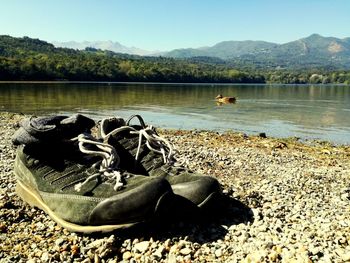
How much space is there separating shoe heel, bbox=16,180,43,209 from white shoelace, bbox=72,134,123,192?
2.70ft

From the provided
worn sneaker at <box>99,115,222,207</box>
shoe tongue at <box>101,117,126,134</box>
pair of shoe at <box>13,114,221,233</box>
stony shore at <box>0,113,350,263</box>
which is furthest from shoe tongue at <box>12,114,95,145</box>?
stony shore at <box>0,113,350,263</box>

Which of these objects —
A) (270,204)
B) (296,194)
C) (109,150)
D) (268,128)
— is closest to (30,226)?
(109,150)

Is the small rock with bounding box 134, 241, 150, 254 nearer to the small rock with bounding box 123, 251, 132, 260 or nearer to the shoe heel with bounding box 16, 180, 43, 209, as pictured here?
the small rock with bounding box 123, 251, 132, 260

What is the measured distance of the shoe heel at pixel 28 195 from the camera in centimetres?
486

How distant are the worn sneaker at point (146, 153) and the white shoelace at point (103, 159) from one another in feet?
0.78

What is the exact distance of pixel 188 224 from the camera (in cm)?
432

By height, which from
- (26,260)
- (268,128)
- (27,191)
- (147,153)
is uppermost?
(147,153)

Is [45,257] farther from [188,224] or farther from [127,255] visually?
[188,224]

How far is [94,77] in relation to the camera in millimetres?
137125

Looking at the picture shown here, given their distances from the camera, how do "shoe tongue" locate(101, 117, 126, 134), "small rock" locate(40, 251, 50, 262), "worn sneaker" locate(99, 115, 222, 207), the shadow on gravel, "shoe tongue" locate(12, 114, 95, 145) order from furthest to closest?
"shoe tongue" locate(101, 117, 126, 134) → "worn sneaker" locate(99, 115, 222, 207) → "shoe tongue" locate(12, 114, 95, 145) → the shadow on gravel → "small rock" locate(40, 251, 50, 262)

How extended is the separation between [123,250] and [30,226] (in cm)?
137

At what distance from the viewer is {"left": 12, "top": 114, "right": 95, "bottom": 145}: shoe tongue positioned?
449 centimetres

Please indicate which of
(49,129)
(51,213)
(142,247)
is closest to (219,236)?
(142,247)

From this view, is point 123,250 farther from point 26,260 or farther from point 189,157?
point 189,157
